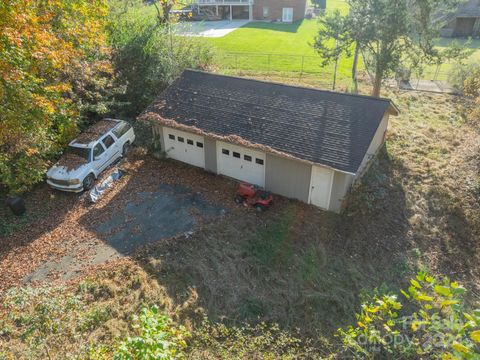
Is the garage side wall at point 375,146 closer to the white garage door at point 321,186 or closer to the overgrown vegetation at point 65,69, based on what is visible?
the white garage door at point 321,186

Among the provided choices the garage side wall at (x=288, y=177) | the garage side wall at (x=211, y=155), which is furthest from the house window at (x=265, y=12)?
the garage side wall at (x=288, y=177)

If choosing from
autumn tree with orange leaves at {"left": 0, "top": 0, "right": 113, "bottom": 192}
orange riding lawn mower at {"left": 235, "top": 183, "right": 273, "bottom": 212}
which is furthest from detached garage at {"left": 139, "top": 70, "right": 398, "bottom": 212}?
autumn tree with orange leaves at {"left": 0, "top": 0, "right": 113, "bottom": 192}

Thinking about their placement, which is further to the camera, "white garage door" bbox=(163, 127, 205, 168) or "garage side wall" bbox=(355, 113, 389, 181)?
"white garage door" bbox=(163, 127, 205, 168)

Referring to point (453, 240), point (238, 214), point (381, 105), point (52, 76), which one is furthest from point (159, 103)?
point (453, 240)

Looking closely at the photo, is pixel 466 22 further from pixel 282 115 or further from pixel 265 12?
pixel 282 115

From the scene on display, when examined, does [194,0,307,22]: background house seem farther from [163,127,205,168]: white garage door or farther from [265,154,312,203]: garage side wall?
[265,154,312,203]: garage side wall

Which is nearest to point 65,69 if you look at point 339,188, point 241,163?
point 241,163
